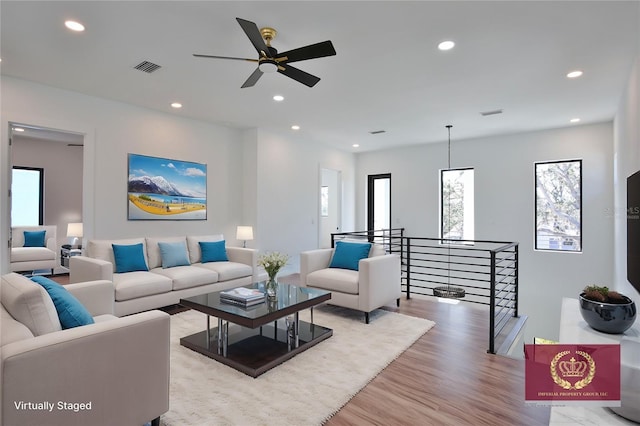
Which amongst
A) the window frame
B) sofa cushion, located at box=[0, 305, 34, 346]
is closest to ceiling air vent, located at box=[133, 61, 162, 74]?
sofa cushion, located at box=[0, 305, 34, 346]

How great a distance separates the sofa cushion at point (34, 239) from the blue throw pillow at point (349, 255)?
5.82 m

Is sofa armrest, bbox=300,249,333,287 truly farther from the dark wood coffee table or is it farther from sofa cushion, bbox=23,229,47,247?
sofa cushion, bbox=23,229,47,247

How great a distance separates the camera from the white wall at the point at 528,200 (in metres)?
5.42

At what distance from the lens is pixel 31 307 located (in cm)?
159

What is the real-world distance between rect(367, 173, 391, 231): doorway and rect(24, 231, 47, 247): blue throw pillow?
6951mm

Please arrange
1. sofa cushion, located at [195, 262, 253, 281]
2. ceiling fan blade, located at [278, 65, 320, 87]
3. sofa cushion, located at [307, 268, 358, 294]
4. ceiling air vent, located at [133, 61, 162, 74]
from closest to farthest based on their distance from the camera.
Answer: ceiling fan blade, located at [278, 65, 320, 87], ceiling air vent, located at [133, 61, 162, 74], sofa cushion, located at [307, 268, 358, 294], sofa cushion, located at [195, 262, 253, 281]

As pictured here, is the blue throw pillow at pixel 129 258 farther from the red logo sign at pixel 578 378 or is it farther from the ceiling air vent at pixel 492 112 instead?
the ceiling air vent at pixel 492 112

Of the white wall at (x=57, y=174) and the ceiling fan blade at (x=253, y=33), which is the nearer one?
the ceiling fan blade at (x=253, y=33)

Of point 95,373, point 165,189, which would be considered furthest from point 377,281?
point 165,189

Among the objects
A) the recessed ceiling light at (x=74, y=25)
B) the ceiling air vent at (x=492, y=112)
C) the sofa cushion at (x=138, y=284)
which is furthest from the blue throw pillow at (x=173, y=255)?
the ceiling air vent at (x=492, y=112)

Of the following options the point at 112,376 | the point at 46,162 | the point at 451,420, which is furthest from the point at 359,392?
the point at 46,162

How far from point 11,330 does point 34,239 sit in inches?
245

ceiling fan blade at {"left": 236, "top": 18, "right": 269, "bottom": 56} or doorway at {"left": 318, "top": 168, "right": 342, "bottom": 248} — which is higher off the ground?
ceiling fan blade at {"left": 236, "top": 18, "right": 269, "bottom": 56}

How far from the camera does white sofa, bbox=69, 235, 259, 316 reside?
139 inches
